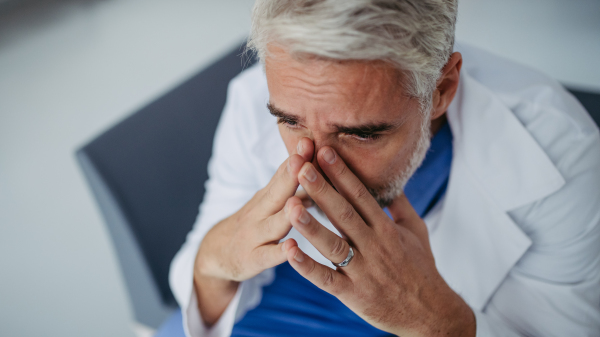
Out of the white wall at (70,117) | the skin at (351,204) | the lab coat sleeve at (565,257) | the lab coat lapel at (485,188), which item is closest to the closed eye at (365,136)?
the skin at (351,204)

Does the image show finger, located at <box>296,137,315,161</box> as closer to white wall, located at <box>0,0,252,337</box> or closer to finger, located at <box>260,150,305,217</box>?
finger, located at <box>260,150,305,217</box>

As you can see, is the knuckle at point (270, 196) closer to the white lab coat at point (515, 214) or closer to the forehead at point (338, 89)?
the forehead at point (338, 89)

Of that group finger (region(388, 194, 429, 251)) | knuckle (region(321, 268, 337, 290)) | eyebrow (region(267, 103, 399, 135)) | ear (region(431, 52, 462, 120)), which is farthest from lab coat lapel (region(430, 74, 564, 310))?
knuckle (region(321, 268, 337, 290))

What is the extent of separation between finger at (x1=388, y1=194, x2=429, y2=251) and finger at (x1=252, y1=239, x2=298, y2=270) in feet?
0.82

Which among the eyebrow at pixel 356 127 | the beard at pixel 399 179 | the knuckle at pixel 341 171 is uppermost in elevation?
the eyebrow at pixel 356 127

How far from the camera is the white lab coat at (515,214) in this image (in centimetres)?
89

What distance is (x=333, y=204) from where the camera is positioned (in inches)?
26.1

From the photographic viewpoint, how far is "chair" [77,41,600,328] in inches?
46.8

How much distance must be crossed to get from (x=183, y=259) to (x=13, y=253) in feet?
4.58

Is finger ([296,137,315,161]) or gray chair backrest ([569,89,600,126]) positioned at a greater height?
finger ([296,137,315,161])

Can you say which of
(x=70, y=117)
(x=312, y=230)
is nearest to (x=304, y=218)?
(x=312, y=230)

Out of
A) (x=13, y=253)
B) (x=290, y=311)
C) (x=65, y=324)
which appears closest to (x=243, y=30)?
(x=13, y=253)

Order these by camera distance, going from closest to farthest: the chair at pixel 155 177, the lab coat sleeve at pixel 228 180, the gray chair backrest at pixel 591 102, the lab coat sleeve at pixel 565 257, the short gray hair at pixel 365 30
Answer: the short gray hair at pixel 365 30 < the lab coat sleeve at pixel 565 257 < the lab coat sleeve at pixel 228 180 < the chair at pixel 155 177 < the gray chair backrest at pixel 591 102

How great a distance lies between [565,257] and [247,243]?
73cm
